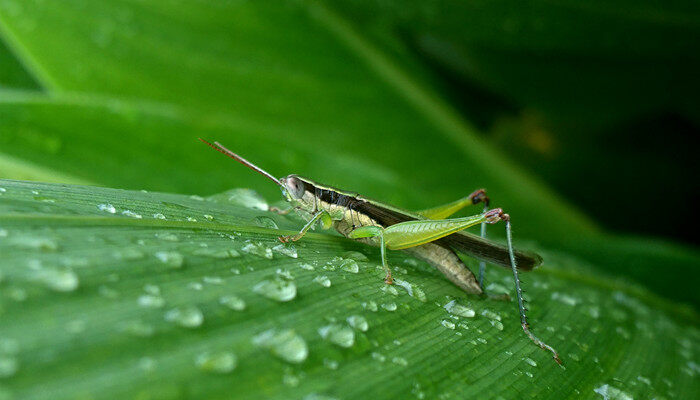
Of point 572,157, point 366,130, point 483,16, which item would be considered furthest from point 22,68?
point 572,157

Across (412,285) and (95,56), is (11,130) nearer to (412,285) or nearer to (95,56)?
(95,56)

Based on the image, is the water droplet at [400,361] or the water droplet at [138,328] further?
the water droplet at [400,361]

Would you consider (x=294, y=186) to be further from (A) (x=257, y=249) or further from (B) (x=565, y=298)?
(B) (x=565, y=298)

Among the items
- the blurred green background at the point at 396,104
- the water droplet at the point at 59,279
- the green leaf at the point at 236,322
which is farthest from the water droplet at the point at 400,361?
the blurred green background at the point at 396,104

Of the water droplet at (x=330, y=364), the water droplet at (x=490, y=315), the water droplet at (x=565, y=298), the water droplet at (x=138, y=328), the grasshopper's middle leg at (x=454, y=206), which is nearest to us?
the water droplet at (x=138, y=328)

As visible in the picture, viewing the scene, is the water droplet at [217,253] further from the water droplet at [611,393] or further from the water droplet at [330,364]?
the water droplet at [611,393]

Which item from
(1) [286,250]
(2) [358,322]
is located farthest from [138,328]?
(1) [286,250]

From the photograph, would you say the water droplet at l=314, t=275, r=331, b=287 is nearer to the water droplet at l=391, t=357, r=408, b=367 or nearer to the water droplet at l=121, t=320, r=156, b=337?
the water droplet at l=391, t=357, r=408, b=367
